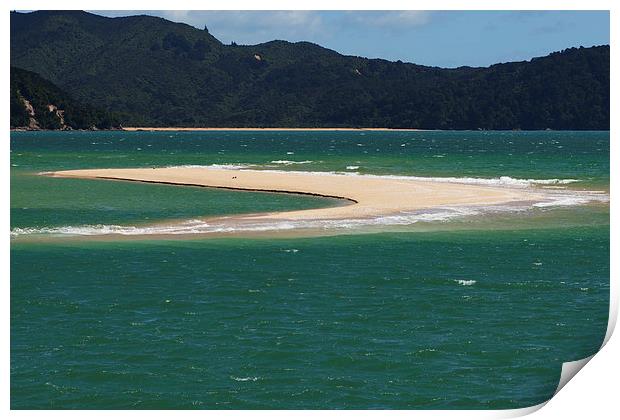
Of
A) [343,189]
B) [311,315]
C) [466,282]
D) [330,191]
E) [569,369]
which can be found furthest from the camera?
[343,189]

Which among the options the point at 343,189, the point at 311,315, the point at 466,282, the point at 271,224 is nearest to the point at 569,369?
the point at 311,315

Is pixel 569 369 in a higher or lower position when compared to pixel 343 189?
lower

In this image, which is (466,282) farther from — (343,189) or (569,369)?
(343,189)

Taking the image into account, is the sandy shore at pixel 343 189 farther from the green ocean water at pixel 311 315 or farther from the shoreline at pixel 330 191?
the green ocean water at pixel 311 315

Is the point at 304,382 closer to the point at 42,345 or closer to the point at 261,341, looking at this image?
the point at 261,341

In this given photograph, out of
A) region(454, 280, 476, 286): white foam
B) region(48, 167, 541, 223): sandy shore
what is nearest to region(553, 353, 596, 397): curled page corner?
region(454, 280, 476, 286): white foam

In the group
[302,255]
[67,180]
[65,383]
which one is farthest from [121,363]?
[67,180]
